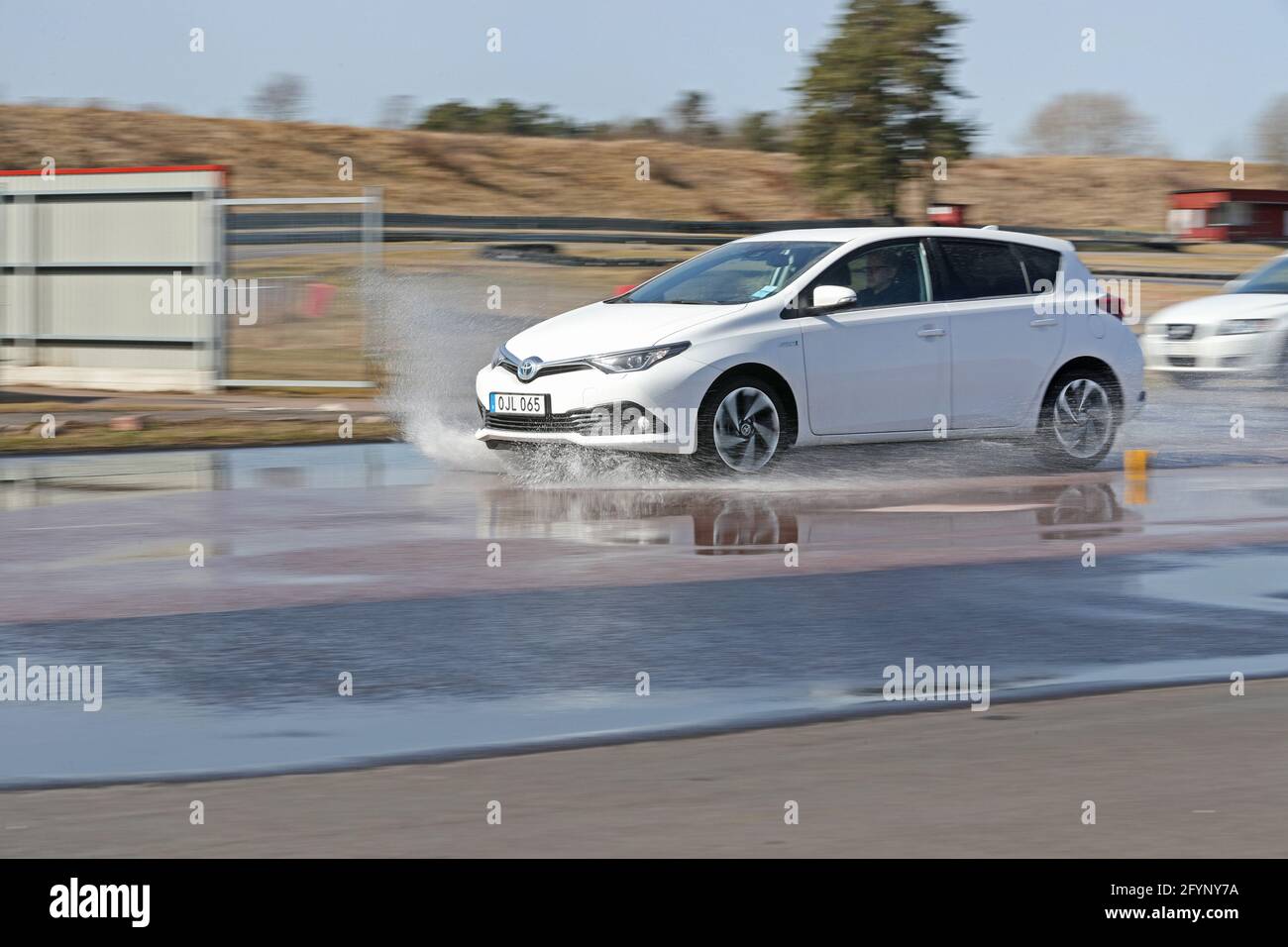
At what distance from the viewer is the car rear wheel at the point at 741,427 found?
12.5 meters

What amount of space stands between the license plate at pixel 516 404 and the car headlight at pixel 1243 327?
10231 millimetres

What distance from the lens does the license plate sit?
12531 mm

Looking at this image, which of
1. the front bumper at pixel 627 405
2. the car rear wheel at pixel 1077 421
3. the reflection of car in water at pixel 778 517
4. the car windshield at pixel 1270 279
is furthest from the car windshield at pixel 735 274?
the car windshield at pixel 1270 279

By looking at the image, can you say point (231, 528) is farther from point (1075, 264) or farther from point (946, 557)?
Result: point (1075, 264)

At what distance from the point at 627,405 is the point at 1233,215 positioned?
4996 cm

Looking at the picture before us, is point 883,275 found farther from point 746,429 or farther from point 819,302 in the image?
point 746,429

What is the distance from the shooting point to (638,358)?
40.4ft

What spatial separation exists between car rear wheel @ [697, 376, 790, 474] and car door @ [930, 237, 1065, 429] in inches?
56.5

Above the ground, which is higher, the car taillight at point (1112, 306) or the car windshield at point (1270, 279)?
the car windshield at point (1270, 279)

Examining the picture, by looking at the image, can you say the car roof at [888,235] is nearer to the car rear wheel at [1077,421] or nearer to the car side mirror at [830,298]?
the car side mirror at [830,298]

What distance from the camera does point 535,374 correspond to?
12.6 m

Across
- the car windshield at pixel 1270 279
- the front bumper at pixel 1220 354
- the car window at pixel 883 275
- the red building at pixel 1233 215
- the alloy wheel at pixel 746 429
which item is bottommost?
the alloy wheel at pixel 746 429

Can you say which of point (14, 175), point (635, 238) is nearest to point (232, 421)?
point (14, 175)
